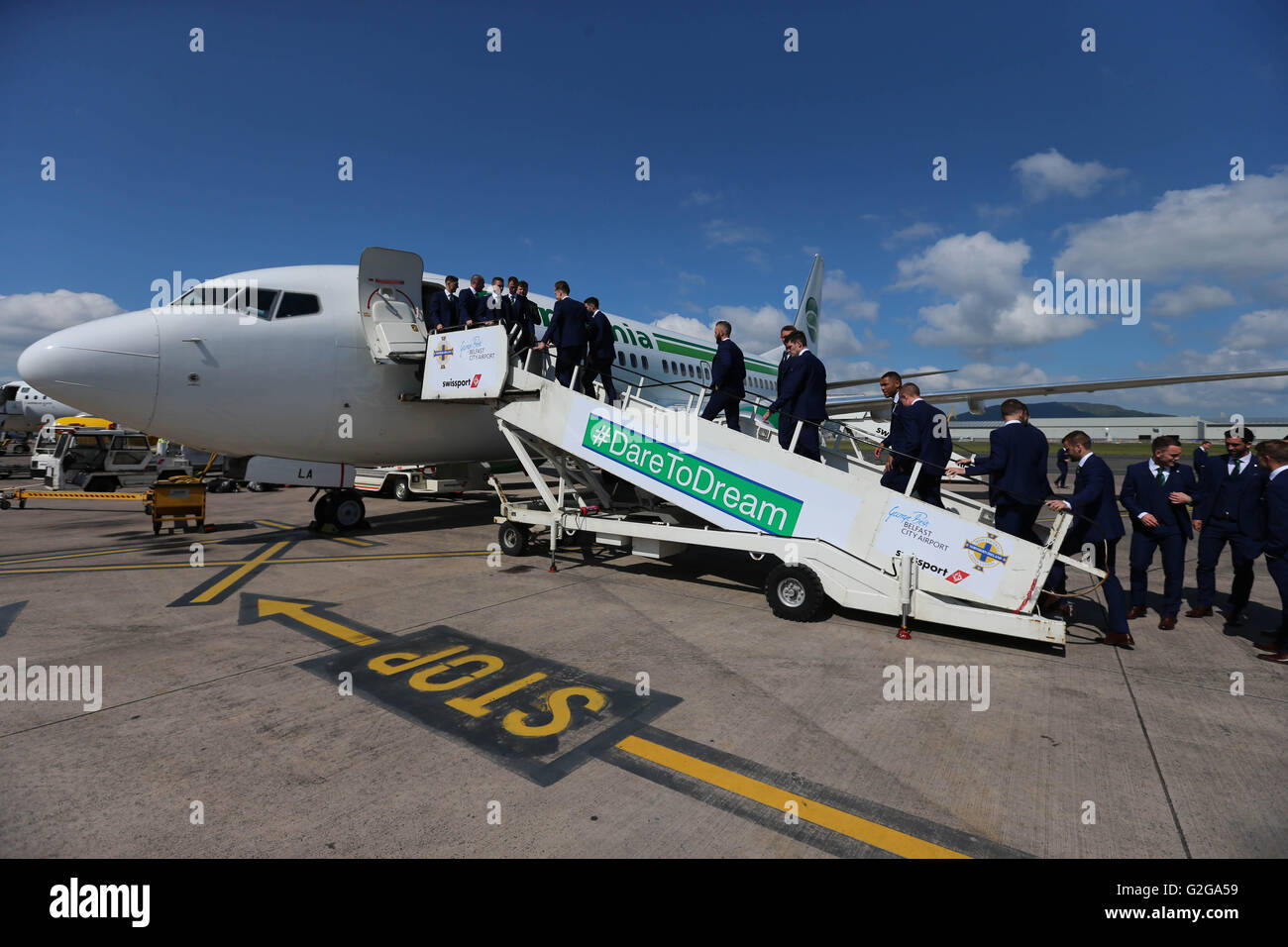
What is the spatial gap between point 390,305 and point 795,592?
782 cm

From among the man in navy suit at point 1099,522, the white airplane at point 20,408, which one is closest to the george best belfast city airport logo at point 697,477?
the man in navy suit at point 1099,522


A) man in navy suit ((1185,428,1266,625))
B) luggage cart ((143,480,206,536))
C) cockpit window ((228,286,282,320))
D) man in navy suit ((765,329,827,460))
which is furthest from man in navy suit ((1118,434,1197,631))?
luggage cart ((143,480,206,536))

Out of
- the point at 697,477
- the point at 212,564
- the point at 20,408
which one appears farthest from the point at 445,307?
the point at 20,408

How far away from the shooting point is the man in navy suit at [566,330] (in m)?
8.91

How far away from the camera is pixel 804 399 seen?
23.9ft

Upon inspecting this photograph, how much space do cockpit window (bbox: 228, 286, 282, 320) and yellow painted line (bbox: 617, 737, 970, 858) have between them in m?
8.49

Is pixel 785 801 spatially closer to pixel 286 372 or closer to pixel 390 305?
pixel 286 372

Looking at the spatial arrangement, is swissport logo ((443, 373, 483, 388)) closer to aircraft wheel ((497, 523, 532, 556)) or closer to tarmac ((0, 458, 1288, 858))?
aircraft wheel ((497, 523, 532, 556))

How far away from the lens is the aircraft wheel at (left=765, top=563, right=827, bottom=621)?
645cm

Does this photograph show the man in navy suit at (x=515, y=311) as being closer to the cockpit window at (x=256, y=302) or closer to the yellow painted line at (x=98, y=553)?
the cockpit window at (x=256, y=302)

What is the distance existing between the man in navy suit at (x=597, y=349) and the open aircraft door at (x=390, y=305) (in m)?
2.87

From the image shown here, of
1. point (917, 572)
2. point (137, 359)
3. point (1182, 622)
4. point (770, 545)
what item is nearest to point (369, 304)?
point (137, 359)

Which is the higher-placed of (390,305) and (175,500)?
(390,305)
